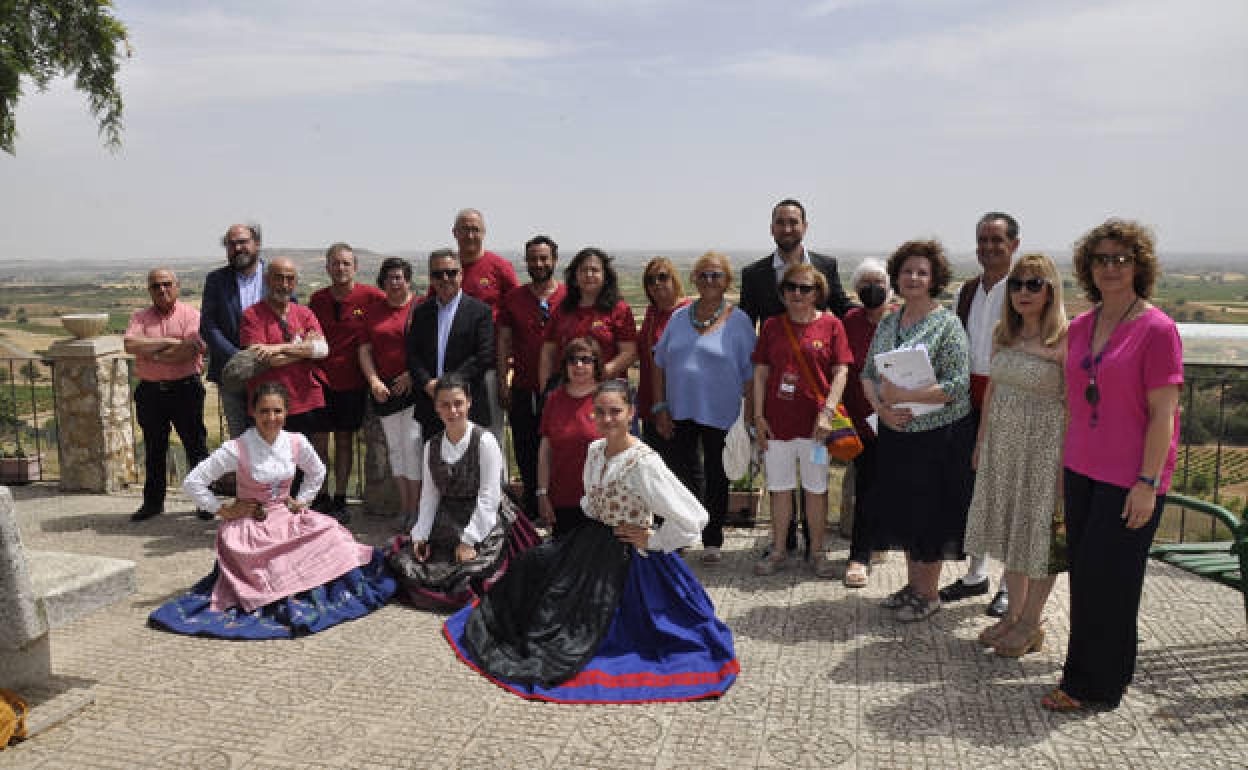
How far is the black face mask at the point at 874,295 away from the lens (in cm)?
513

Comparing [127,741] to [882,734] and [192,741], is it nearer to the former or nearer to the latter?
[192,741]

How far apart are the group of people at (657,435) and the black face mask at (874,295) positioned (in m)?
0.01

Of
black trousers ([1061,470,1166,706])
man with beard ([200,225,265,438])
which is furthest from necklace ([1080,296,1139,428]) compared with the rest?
man with beard ([200,225,265,438])

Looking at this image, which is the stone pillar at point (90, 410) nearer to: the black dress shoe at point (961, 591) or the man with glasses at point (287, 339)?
the man with glasses at point (287, 339)

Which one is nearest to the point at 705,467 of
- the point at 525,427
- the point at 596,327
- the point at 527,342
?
the point at 596,327

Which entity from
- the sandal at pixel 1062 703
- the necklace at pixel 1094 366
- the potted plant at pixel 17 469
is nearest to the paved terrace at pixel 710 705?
the sandal at pixel 1062 703

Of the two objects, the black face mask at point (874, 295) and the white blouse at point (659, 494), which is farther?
the black face mask at point (874, 295)

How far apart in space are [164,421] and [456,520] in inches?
118

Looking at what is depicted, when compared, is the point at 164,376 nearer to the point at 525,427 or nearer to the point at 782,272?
the point at 525,427

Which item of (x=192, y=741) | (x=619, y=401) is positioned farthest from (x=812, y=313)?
(x=192, y=741)

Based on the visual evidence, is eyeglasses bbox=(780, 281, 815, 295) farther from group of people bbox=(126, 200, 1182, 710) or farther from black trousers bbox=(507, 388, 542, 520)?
black trousers bbox=(507, 388, 542, 520)

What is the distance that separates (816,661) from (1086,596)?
3.87ft

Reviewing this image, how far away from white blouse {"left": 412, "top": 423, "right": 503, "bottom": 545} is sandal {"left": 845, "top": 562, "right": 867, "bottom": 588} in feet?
6.62

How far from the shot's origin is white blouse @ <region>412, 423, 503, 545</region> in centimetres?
481
